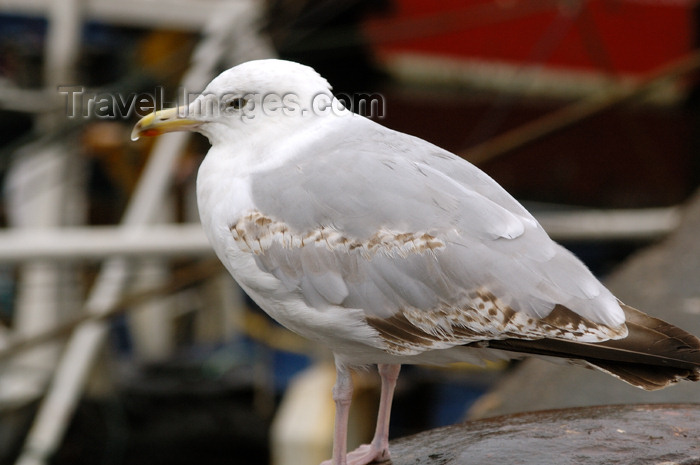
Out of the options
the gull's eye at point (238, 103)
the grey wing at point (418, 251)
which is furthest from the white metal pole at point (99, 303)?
the grey wing at point (418, 251)

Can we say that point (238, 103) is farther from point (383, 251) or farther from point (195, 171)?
point (195, 171)

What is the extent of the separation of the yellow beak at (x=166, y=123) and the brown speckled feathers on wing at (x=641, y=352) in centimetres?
95

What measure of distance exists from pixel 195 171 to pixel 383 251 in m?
5.04

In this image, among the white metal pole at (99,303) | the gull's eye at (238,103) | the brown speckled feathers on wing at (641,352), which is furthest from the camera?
the white metal pole at (99,303)

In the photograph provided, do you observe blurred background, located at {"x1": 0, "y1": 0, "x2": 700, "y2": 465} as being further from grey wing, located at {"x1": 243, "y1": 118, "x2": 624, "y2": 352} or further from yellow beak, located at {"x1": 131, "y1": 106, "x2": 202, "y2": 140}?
grey wing, located at {"x1": 243, "y1": 118, "x2": 624, "y2": 352}

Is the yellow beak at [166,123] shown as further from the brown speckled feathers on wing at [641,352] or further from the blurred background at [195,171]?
the blurred background at [195,171]

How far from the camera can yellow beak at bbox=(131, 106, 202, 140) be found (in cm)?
245

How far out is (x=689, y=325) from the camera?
3.33 meters

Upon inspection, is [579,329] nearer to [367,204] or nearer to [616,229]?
[367,204]

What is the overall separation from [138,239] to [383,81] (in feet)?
14.2

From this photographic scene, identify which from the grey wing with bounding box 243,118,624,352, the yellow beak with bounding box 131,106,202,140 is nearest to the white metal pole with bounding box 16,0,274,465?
the yellow beak with bounding box 131,106,202,140

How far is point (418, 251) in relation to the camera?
2.07 meters

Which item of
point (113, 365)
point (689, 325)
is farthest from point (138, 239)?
point (689, 325)

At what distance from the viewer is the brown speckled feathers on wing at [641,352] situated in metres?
1.95
